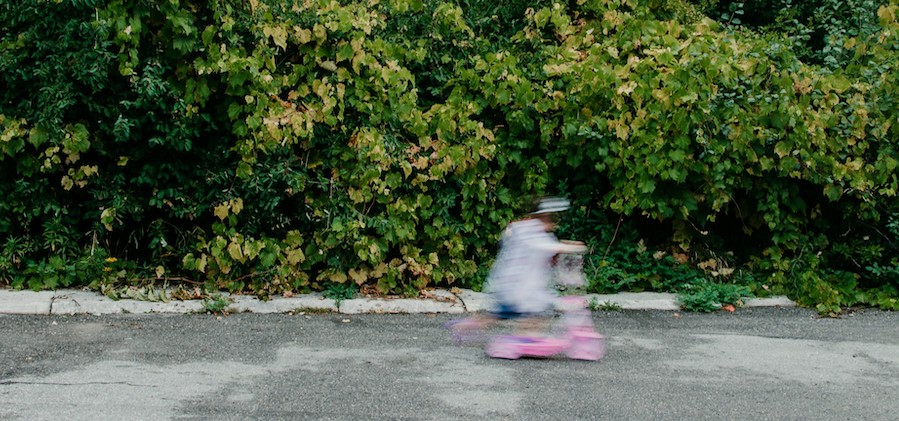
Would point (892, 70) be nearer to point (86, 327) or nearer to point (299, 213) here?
point (299, 213)

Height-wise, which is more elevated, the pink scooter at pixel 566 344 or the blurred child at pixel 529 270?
the blurred child at pixel 529 270

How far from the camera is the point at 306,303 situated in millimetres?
8281

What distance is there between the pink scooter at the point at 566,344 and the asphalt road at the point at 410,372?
10cm

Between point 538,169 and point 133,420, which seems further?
point 538,169

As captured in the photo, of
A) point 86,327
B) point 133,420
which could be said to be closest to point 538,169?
point 86,327

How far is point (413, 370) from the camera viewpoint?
6.38 metres

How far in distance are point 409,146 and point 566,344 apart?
2.87 metres

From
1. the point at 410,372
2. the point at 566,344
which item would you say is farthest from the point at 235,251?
the point at 566,344

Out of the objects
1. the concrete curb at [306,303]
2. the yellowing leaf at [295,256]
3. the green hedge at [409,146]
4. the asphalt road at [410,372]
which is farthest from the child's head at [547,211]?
the yellowing leaf at [295,256]

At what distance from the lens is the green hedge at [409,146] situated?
8.12 m

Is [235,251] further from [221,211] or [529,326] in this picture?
[529,326]

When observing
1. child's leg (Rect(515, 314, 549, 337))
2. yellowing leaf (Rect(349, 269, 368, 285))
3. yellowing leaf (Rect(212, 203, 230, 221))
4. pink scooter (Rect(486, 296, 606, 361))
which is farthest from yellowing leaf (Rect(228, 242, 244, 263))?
child's leg (Rect(515, 314, 549, 337))

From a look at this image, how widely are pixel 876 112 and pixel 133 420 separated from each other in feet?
24.3

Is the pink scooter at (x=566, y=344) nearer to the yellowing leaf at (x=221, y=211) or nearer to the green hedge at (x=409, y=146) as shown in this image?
the green hedge at (x=409, y=146)
